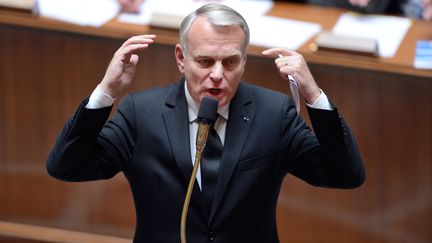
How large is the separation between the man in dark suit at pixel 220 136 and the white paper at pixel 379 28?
893mm

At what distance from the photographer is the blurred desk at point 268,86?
2.26 metres

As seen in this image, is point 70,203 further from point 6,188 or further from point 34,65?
point 34,65

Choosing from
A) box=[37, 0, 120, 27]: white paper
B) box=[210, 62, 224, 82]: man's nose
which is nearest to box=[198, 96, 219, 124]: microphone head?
box=[210, 62, 224, 82]: man's nose

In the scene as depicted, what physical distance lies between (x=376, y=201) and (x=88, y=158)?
1070 mm

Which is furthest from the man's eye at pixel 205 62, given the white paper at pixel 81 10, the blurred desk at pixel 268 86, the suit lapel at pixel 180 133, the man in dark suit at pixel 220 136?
the white paper at pixel 81 10

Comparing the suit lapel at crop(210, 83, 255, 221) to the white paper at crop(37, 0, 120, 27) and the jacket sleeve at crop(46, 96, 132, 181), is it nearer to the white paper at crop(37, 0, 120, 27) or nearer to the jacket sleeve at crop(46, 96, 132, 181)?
the jacket sleeve at crop(46, 96, 132, 181)

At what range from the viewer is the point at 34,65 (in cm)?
240

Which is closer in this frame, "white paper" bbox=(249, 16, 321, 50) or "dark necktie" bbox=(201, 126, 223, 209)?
"dark necktie" bbox=(201, 126, 223, 209)

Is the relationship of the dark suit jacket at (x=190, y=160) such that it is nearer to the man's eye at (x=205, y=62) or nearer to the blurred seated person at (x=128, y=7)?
the man's eye at (x=205, y=62)

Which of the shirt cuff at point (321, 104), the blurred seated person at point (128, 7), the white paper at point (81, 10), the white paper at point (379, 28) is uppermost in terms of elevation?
the shirt cuff at point (321, 104)

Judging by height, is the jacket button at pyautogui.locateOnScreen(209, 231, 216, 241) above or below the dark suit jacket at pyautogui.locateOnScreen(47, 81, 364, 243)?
below

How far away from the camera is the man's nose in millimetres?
1338

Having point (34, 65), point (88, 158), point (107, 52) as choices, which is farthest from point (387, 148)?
point (88, 158)

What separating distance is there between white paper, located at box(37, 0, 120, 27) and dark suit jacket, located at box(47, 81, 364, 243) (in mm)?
943
